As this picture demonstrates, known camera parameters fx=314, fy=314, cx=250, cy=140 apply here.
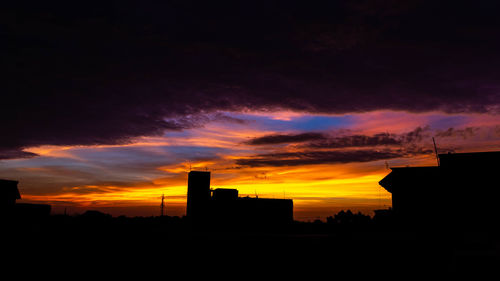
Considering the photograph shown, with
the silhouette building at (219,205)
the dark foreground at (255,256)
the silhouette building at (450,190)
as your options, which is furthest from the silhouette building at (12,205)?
the silhouette building at (450,190)

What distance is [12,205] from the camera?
41.8 meters

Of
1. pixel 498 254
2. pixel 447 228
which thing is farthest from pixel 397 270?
pixel 447 228

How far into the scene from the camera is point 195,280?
845 cm

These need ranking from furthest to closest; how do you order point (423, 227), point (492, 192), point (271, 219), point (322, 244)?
point (271, 219) → point (423, 227) → point (492, 192) → point (322, 244)

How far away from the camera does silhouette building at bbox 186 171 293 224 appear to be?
49.9 m

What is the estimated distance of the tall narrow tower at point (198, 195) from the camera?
49969 millimetres

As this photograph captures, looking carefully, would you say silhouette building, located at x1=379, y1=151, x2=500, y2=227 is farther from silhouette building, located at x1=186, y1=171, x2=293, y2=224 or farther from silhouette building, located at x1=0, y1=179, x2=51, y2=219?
silhouette building, located at x1=0, y1=179, x2=51, y2=219

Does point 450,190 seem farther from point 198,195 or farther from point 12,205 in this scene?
point 12,205

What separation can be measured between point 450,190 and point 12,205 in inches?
2004

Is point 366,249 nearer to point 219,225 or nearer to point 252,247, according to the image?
point 252,247

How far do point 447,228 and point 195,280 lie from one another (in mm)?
23991

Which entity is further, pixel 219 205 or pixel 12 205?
pixel 219 205

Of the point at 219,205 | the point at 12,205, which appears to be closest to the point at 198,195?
the point at 219,205

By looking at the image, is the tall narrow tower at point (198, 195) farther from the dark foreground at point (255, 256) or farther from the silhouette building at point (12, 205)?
the dark foreground at point (255, 256)
